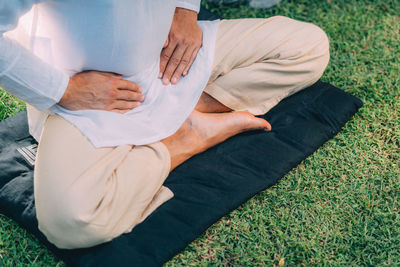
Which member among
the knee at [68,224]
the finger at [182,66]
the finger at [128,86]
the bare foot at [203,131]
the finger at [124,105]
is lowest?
the knee at [68,224]

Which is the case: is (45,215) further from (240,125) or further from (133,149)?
(240,125)

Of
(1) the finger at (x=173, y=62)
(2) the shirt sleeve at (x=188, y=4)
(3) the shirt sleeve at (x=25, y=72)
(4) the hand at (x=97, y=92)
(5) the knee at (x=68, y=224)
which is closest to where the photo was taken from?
Result: (3) the shirt sleeve at (x=25, y=72)

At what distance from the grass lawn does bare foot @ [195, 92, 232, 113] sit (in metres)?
0.50

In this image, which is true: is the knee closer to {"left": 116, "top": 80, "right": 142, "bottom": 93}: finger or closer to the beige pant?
the beige pant

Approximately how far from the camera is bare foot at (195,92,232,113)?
7.04 feet

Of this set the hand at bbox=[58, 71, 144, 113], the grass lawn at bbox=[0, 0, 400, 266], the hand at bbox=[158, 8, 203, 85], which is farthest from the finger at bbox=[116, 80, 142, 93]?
the grass lawn at bbox=[0, 0, 400, 266]

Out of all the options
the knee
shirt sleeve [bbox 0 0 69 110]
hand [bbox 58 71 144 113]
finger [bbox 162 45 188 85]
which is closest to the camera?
shirt sleeve [bbox 0 0 69 110]

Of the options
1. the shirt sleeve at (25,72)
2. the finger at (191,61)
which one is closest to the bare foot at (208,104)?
the finger at (191,61)

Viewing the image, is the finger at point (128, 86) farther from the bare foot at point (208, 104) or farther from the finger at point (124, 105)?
the bare foot at point (208, 104)

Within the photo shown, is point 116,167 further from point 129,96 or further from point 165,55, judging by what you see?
point 165,55

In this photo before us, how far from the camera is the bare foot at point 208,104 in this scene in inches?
84.5

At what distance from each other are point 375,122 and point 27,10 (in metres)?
1.90

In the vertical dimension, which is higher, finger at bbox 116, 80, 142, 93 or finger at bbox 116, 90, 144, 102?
finger at bbox 116, 80, 142, 93

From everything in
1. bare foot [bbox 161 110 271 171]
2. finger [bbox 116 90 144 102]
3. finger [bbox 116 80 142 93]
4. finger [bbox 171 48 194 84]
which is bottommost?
bare foot [bbox 161 110 271 171]
